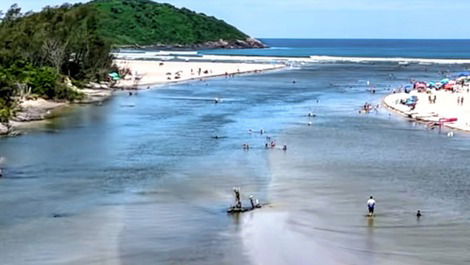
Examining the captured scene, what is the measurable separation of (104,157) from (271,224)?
58.1ft

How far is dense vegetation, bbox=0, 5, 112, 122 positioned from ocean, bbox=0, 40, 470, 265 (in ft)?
Answer: 24.6

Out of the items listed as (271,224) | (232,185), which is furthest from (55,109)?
(271,224)

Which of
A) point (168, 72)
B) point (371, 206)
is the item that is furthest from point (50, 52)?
point (371, 206)

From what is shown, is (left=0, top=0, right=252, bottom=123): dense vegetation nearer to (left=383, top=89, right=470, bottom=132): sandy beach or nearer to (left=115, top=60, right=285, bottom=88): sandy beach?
(left=115, top=60, right=285, bottom=88): sandy beach

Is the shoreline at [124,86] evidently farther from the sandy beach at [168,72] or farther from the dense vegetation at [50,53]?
the dense vegetation at [50,53]

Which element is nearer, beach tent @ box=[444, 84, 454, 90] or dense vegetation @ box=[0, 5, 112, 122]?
dense vegetation @ box=[0, 5, 112, 122]

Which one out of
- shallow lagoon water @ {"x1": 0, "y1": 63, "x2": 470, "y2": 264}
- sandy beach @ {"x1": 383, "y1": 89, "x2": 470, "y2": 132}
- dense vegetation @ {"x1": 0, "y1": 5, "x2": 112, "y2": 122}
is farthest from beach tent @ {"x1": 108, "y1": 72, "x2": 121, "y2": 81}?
sandy beach @ {"x1": 383, "y1": 89, "x2": 470, "y2": 132}

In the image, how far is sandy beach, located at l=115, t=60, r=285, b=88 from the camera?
105688mm

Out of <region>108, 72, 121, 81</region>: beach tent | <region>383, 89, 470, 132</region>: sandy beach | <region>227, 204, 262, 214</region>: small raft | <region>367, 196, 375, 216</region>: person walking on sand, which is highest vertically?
<region>108, 72, 121, 81</region>: beach tent

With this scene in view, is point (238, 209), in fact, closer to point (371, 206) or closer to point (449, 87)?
point (371, 206)

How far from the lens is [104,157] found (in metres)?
43.9

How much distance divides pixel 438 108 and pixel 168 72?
6175 centimetres

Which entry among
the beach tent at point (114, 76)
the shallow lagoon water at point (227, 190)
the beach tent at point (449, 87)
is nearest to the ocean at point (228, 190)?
the shallow lagoon water at point (227, 190)

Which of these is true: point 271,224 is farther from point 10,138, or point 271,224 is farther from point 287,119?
point 287,119
